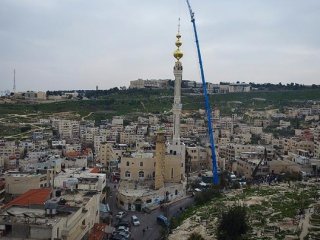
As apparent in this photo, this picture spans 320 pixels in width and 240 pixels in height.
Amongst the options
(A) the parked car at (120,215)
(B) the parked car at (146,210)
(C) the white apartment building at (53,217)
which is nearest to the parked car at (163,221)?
(B) the parked car at (146,210)

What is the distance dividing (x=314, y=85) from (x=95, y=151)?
181ft

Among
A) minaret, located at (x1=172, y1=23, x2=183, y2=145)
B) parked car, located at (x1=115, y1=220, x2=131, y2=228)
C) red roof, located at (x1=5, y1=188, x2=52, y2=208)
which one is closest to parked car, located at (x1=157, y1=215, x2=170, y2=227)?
parked car, located at (x1=115, y1=220, x2=131, y2=228)

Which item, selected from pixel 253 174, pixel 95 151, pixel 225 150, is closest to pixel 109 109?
pixel 95 151

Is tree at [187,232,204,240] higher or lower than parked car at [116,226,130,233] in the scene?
higher

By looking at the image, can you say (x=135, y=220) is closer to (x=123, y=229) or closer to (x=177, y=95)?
(x=123, y=229)

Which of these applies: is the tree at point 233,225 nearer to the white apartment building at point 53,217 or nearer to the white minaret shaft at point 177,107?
the white apartment building at point 53,217

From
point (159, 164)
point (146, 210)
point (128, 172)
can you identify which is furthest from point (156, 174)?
point (128, 172)

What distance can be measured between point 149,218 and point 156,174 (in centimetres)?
348

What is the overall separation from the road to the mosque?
20.0 inches

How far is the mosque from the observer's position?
22.7 meters

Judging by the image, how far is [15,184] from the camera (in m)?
21.1

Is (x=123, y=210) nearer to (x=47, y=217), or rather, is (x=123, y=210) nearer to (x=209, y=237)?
(x=209, y=237)

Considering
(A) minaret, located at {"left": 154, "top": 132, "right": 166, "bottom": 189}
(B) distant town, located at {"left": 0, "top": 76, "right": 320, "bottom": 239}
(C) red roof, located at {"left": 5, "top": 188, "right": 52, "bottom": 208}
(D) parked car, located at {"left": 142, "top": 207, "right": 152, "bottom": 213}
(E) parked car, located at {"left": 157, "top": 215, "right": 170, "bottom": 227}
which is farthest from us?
(A) minaret, located at {"left": 154, "top": 132, "right": 166, "bottom": 189}

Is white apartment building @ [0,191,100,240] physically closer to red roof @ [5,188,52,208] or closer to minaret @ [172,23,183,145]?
red roof @ [5,188,52,208]
